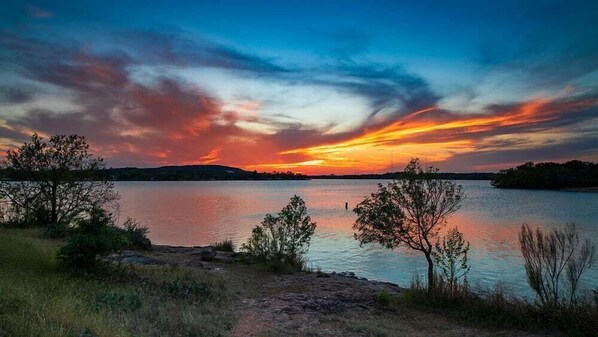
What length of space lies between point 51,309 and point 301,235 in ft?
42.1

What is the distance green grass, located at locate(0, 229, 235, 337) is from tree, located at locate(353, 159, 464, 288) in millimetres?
5935

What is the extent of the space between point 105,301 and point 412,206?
A: 34.1ft

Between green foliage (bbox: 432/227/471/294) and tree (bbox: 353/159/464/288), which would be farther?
tree (bbox: 353/159/464/288)

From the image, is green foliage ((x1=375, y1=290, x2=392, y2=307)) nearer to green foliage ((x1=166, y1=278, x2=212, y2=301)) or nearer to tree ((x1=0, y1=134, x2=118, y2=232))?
green foliage ((x1=166, y1=278, x2=212, y2=301))

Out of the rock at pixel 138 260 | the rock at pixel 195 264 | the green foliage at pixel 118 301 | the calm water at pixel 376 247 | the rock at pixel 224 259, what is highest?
the green foliage at pixel 118 301

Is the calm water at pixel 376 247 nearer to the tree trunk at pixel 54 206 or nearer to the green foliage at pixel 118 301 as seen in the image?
the tree trunk at pixel 54 206

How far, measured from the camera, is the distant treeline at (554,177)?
119m

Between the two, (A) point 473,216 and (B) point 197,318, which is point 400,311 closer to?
(B) point 197,318


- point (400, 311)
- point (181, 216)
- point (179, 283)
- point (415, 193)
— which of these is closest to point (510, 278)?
point (415, 193)

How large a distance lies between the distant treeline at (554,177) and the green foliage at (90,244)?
13506cm

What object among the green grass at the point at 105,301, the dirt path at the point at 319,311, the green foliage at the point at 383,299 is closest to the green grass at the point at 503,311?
the green foliage at the point at 383,299

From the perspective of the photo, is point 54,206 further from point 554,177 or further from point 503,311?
point 554,177

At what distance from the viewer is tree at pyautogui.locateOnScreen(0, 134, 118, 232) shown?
25.3m

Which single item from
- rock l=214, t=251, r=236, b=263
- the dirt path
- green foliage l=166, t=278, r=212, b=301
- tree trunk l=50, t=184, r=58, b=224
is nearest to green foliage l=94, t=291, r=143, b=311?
green foliage l=166, t=278, r=212, b=301
